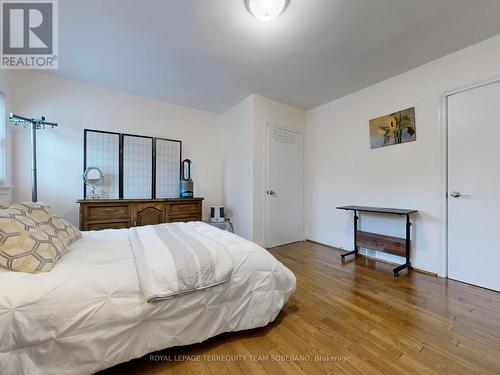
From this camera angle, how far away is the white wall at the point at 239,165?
11.1 ft

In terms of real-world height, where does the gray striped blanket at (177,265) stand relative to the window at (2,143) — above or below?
below

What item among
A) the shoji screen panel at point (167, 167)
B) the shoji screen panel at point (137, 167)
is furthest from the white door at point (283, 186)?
the shoji screen panel at point (137, 167)

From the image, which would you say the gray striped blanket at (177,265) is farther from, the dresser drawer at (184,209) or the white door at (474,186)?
the white door at (474,186)

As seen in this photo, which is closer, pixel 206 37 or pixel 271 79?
pixel 206 37

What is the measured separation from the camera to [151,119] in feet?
11.4

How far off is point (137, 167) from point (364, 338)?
3483 millimetres

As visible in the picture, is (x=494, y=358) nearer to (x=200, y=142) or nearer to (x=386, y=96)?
(x=386, y=96)

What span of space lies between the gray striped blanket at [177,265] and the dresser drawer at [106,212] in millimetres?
1457

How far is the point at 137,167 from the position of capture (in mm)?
3287

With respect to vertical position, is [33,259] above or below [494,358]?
above

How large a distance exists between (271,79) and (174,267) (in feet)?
8.75

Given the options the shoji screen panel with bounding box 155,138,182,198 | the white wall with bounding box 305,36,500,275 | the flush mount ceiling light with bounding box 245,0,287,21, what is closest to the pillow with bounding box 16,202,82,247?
the shoji screen panel with bounding box 155,138,182,198

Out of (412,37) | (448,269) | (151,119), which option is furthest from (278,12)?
(448,269)

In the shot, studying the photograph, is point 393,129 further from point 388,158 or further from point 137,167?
point 137,167
